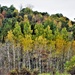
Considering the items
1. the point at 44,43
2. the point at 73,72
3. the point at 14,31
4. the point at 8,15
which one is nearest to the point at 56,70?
the point at 44,43

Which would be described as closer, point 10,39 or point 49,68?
point 49,68

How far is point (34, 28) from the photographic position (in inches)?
4006

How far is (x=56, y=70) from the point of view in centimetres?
8506

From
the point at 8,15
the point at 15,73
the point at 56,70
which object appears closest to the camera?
the point at 15,73

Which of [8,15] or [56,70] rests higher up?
[8,15]

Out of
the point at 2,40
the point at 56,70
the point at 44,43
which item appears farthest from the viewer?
the point at 2,40

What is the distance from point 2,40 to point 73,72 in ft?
160

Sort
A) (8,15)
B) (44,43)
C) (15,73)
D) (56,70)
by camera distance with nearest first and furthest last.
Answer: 1. (15,73)
2. (56,70)
3. (44,43)
4. (8,15)

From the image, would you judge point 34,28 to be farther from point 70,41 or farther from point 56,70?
point 56,70

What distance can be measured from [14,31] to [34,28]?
23.8ft

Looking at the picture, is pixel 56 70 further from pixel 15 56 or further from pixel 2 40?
pixel 2 40

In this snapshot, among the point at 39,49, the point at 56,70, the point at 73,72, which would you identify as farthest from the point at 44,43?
the point at 73,72

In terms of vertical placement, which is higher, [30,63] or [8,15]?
[8,15]

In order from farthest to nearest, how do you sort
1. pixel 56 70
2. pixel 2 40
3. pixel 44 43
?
pixel 2 40 < pixel 44 43 < pixel 56 70
